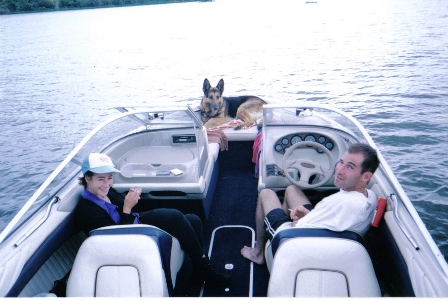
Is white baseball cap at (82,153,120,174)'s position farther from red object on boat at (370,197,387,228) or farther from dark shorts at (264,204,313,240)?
red object on boat at (370,197,387,228)

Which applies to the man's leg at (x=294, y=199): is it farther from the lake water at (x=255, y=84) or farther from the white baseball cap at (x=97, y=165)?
the lake water at (x=255, y=84)

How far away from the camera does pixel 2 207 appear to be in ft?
21.3

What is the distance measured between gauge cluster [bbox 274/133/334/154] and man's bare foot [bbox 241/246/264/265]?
3.52 feet

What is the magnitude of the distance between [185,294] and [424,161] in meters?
5.65

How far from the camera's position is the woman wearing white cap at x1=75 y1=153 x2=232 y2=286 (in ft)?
7.89

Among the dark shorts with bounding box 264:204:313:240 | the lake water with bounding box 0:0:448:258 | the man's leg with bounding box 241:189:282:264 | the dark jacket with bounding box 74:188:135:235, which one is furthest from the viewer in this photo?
the lake water with bounding box 0:0:448:258

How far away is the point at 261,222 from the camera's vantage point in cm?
294

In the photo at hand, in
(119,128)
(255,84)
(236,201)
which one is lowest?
(255,84)

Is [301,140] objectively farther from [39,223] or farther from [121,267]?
[39,223]

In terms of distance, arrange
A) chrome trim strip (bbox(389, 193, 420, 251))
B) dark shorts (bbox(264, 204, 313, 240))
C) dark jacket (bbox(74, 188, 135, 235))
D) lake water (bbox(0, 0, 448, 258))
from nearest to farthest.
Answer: chrome trim strip (bbox(389, 193, 420, 251)), dark jacket (bbox(74, 188, 135, 235)), dark shorts (bbox(264, 204, 313, 240)), lake water (bbox(0, 0, 448, 258))

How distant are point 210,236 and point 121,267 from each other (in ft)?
5.60

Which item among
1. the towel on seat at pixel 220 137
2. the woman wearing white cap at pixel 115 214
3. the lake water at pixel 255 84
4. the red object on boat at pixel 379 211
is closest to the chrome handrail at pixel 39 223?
the woman wearing white cap at pixel 115 214

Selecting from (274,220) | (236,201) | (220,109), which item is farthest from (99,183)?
(220,109)

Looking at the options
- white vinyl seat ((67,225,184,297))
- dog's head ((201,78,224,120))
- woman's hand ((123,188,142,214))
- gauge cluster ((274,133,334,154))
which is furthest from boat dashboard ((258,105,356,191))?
dog's head ((201,78,224,120))
